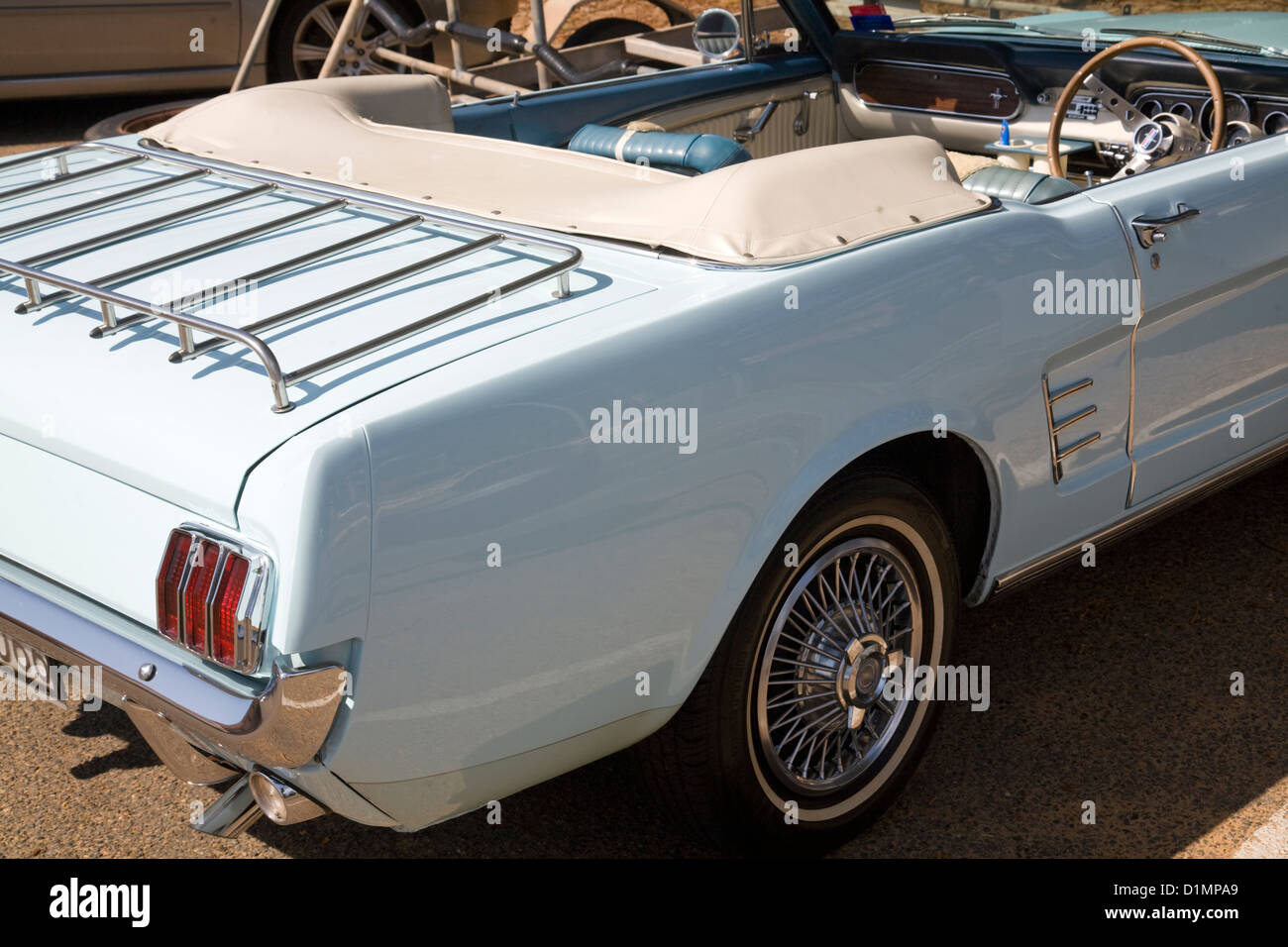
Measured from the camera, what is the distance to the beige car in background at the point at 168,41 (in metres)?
7.77

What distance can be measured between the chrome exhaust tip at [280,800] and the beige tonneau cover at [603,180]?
1.12 metres

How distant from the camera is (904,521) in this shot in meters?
2.64

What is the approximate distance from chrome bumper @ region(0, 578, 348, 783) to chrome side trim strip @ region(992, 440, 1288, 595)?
1.54 metres

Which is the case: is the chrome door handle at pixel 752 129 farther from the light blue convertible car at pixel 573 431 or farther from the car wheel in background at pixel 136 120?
the car wheel in background at pixel 136 120

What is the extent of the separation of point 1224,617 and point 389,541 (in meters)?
2.54

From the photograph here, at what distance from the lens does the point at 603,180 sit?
2895mm

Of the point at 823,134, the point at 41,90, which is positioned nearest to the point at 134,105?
the point at 41,90

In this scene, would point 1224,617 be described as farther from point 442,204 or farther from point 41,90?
point 41,90

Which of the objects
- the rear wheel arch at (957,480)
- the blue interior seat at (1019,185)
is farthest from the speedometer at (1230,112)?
the rear wheel arch at (957,480)

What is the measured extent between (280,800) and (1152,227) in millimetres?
2076

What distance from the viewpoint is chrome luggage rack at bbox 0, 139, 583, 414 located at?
209 cm

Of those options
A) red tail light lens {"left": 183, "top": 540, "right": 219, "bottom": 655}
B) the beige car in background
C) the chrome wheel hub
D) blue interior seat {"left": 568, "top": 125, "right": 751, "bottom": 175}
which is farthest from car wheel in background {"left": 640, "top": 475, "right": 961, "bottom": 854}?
the beige car in background

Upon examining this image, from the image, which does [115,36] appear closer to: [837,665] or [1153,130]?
[1153,130]

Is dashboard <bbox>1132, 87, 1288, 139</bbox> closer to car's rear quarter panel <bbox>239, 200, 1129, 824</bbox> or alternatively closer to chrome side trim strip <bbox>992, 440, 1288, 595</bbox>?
chrome side trim strip <bbox>992, 440, 1288, 595</bbox>
